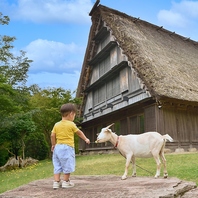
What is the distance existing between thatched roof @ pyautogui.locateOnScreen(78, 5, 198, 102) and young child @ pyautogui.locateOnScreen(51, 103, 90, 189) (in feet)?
34.4

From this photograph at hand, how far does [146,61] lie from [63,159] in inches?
514

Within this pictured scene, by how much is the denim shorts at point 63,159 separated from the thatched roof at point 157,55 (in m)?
10.6

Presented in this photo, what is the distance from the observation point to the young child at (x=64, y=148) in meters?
4.17

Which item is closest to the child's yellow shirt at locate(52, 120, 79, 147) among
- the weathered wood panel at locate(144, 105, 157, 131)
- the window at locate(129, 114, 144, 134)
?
the weathered wood panel at locate(144, 105, 157, 131)

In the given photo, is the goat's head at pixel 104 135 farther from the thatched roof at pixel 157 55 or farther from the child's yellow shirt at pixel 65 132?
the thatched roof at pixel 157 55

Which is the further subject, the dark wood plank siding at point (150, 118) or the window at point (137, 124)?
the window at point (137, 124)

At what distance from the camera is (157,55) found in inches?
735

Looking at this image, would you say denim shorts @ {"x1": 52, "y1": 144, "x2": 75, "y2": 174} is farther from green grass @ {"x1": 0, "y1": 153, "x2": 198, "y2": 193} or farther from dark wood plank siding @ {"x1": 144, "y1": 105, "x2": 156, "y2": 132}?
dark wood plank siding @ {"x1": 144, "y1": 105, "x2": 156, "y2": 132}

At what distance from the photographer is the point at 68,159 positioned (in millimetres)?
4199

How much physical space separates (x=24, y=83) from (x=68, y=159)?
3104cm

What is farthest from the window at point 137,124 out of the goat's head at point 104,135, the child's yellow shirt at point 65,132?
the child's yellow shirt at point 65,132

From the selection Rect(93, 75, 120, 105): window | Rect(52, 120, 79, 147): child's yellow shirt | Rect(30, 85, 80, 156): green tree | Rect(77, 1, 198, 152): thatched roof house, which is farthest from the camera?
Rect(30, 85, 80, 156): green tree

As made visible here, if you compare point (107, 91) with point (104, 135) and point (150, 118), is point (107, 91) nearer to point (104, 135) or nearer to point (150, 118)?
point (150, 118)

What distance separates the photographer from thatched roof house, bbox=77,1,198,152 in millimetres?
15617
